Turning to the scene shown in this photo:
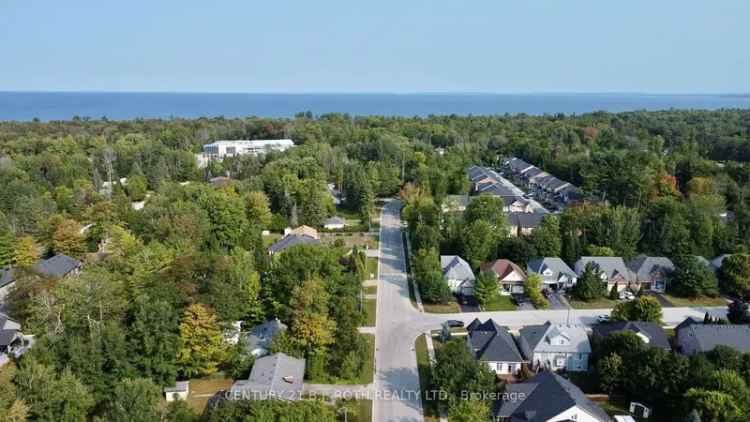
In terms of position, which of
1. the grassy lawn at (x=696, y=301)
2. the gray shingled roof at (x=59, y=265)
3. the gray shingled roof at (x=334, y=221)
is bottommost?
the grassy lawn at (x=696, y=301)

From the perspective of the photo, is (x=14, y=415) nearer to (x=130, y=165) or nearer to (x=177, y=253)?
(x=177, y=253)

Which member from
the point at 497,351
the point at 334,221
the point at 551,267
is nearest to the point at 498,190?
the point at 334,221

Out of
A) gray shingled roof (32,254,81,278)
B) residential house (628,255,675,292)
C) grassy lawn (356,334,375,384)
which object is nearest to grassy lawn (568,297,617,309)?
residential house (628,255,675,292)

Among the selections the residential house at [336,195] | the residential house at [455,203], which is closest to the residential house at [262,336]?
the residential house at [455,203]

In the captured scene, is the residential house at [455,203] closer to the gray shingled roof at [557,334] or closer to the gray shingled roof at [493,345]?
the gray shingled roof at [493,345]

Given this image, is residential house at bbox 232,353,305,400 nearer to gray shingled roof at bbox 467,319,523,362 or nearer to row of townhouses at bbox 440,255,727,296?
gray shingled roof at bbox 467,319,523,362

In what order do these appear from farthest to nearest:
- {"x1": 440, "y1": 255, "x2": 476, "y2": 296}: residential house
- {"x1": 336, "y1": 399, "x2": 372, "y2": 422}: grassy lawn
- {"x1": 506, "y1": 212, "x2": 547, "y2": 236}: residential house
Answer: {"x1": 506, "y1": 212, "x2": 547, "y2": 236}: residential house, {"x1": 440, "y1": 255, "x2": 476, "y2": 296}: residential house, {"x1": 336, "y1": 399, "x2": 372, "y2": 422}: grassy lawn

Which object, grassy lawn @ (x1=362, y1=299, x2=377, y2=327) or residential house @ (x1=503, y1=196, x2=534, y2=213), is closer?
grassy lawn @ (x1=362, y1=299, x2=377, y2=327)
